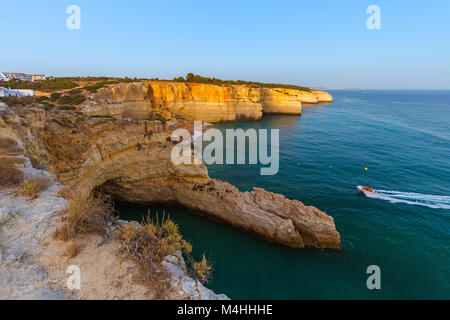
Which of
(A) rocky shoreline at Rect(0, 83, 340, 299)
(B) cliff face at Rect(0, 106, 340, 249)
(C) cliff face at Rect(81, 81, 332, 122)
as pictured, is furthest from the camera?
(C) cliff face at Rect(81, 81, 332, 122)

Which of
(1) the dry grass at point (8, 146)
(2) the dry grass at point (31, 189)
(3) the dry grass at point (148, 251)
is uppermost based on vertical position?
(1) the dry grass at point (8, 146)

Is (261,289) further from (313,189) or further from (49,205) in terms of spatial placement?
(313,189)

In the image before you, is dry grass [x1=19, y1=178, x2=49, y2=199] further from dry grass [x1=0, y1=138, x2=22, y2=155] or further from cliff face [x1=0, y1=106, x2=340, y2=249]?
cliff face [x1=0, y1=106, x2=340, y2=249]

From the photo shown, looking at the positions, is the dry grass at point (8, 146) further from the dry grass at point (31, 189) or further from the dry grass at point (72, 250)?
the dry grass at point (72, 250)

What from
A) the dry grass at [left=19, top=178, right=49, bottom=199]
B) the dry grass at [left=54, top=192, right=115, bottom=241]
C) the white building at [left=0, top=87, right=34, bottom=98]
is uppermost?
the white building at [left=0, top=87, right=34, bottom=98]

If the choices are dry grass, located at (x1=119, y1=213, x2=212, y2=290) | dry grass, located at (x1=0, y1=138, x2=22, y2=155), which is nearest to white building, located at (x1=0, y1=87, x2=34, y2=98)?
dry grass, located at (x1=0, y1=138, x2=22, y2=155)

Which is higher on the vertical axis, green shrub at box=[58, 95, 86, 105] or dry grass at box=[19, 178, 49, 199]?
green shrub at box=[58, 95, 86, 105]

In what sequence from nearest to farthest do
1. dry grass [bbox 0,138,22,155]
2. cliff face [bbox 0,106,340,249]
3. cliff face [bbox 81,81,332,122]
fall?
dry grass [bbox 0,138,22,155] < cliff face [bbox 0,106,340,249] < cliff face [bbox 81,81,332,122]

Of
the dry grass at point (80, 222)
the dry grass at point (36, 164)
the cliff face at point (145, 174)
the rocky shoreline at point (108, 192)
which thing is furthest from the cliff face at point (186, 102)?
the dry grass at point (80, 222)

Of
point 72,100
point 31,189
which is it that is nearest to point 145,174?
point 31,189
